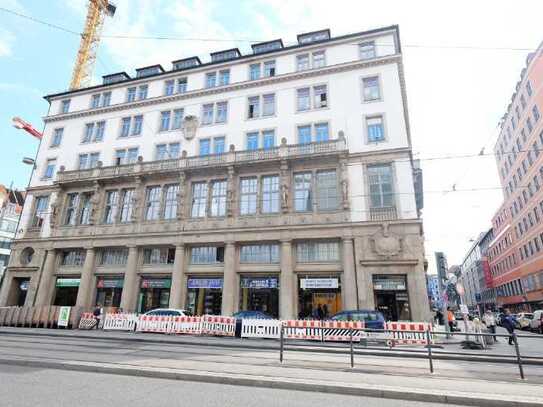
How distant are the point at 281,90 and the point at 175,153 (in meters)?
11.4

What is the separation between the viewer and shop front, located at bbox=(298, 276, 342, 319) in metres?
22.8

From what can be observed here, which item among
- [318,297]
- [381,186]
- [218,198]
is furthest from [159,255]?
[381,186]

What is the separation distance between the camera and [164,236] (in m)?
26.7

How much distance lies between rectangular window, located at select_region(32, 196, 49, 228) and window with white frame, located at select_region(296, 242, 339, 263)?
25.8 metres

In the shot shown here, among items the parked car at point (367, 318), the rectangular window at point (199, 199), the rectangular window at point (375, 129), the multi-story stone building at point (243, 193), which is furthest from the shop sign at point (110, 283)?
the rectangular window at point (375, 129)

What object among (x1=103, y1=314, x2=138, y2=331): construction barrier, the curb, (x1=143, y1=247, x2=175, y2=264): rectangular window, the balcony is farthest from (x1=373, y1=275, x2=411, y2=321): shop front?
the curb

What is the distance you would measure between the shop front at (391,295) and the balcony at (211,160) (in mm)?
9786

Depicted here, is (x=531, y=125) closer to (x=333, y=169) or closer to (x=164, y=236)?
(x=333, y=169)

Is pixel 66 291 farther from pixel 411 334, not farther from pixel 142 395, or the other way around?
pixel 411 334

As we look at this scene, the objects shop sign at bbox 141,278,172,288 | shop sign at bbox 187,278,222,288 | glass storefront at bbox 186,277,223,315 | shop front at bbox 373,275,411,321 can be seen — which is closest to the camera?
shop front at bbox 373,275,411,321

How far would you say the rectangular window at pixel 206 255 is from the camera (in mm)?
25781

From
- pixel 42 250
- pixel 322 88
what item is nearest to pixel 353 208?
pixel 322 88

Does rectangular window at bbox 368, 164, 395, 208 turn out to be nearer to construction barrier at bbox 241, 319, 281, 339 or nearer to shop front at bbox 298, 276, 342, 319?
shop front at bbox 298, 276, 342, 319

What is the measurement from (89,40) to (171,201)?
43.6 metres
